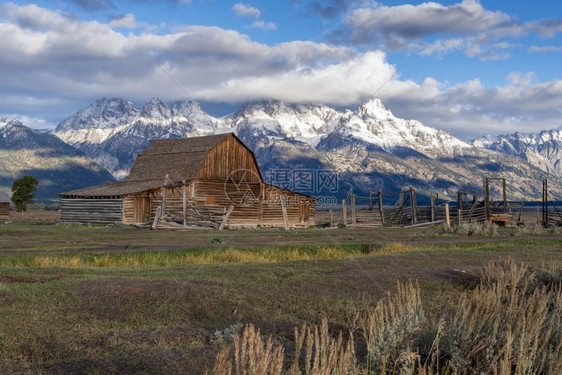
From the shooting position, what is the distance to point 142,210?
45.6 metres

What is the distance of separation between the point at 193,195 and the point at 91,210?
9.05 meters

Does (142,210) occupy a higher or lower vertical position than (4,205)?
lower

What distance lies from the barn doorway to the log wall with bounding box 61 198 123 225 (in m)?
1.66

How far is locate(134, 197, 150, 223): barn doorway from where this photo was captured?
45156 mm

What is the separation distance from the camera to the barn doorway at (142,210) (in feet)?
148

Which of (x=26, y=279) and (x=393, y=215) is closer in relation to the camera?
(x=26, y=279)

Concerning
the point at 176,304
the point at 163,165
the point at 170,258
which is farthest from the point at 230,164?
the point at 176,304

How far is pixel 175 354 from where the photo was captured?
23.8ft

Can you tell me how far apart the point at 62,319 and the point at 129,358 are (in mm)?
2844

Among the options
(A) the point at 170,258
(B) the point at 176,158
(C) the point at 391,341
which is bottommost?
(A) the point at 170,258

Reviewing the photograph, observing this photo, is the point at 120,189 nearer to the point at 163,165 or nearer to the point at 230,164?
the point at 163,165

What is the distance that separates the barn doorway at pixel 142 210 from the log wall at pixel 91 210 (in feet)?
5.46

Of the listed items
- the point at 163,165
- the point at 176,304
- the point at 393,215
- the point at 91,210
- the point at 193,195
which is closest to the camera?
A: the point at 176,304

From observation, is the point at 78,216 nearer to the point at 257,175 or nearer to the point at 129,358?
the point at 257,175
